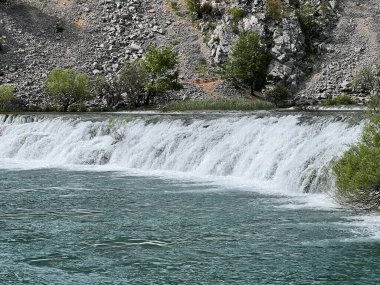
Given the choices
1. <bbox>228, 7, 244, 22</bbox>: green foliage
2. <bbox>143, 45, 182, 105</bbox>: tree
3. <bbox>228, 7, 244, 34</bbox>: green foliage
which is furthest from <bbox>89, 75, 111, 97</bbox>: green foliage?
<bbox>228, 7, 244, 22</bbox>: green foliage

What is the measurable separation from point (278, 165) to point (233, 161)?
3.00 m

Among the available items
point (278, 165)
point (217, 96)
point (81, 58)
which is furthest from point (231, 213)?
point (81, 58)

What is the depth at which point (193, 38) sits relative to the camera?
78375 millimetres

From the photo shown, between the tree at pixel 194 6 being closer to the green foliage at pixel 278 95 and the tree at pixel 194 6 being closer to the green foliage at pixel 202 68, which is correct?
the green foliage at pixel 202 68

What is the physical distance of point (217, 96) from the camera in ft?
219

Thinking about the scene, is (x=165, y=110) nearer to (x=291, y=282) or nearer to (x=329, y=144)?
(x=329, y=144)

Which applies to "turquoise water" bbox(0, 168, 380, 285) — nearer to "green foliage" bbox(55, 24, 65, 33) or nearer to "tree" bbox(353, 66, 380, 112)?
"tree" bbox(353, 66, 380, 112)

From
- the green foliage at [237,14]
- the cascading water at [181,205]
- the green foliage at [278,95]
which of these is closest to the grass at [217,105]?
the green foliage at [278,95]

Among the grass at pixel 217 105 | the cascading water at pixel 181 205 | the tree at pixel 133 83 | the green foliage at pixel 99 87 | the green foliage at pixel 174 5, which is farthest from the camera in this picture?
the green foliage at pixel 174 5

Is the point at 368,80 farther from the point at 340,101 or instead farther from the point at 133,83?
the point at 133,83

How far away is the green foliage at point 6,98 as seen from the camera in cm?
6284

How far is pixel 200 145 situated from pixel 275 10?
4350cm

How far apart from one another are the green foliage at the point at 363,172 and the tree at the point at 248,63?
48693 millimetres

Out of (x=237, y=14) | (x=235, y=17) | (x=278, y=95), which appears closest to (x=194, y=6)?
(x=235, y=17)
